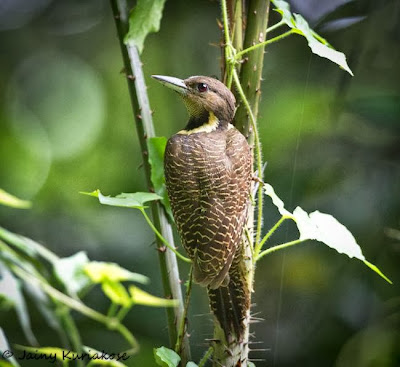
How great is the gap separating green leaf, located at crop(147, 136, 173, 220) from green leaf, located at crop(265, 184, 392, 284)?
183 mm

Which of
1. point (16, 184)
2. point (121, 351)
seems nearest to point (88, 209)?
point (16, 184)

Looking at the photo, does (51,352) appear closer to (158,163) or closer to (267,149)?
(158,163)

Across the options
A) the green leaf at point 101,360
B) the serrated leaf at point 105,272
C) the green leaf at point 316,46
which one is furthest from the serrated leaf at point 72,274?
the green leaf at point 316,46

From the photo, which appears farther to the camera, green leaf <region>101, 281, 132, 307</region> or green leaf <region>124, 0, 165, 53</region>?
green leaf <region>101, 281, 132, 307</region>

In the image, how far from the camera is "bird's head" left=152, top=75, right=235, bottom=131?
2.44 ft

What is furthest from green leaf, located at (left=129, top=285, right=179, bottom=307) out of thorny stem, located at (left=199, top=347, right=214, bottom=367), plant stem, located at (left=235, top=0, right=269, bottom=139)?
plant stem, located at (left=235, top=0, right=269, bottom=139)

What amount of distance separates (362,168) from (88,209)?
58 centimetres

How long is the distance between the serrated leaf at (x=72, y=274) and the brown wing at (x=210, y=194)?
0.87 ft

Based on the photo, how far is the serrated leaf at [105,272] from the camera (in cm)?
91

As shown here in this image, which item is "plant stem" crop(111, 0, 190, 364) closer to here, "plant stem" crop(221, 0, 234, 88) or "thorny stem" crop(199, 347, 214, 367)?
"thorny stem" crop(199, 347, 214, 367)

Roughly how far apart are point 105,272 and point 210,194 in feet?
0.99

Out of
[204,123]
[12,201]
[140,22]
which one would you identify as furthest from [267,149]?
[12,201]

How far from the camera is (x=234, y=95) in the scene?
0.79 m

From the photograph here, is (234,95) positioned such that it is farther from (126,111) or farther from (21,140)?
(21,140)
